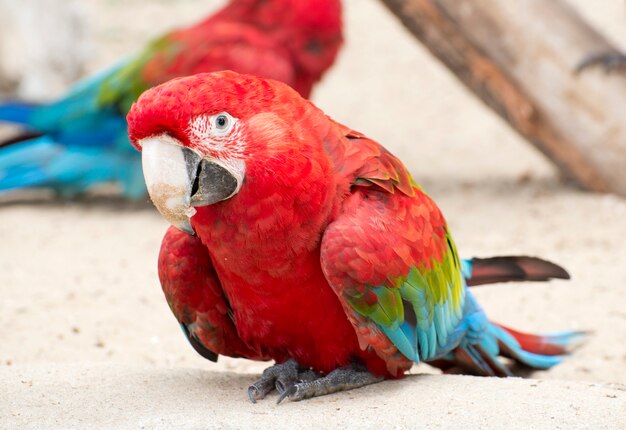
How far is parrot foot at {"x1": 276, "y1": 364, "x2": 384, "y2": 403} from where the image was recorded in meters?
1.93

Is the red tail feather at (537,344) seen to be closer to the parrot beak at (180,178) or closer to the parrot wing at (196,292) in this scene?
the parrot wing at (196,292)

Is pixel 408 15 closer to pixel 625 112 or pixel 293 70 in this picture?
pixel 293 70

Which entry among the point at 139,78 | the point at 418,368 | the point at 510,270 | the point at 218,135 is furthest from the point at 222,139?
the point at 139,78

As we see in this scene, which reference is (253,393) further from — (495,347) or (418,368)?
(418,368)

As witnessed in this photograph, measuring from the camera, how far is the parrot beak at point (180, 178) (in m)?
1.65

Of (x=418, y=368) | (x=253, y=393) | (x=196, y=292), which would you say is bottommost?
(x=418, y=368)

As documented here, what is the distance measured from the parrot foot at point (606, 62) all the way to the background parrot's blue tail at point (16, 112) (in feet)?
8.42

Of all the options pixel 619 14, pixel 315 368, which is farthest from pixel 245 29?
pixel 619 14

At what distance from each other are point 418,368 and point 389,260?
105 centimetres

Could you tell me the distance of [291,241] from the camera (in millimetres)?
1796

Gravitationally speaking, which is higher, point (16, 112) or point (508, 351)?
point (16, 112)

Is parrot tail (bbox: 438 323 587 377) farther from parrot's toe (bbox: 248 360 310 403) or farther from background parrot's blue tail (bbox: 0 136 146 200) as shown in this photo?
background parrot's blue tail (bbox: 0 136 146 200)

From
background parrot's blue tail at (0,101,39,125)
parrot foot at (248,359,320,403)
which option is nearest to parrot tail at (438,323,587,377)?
parrot foot at (248,359,320,403)

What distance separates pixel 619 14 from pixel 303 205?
5390mm
